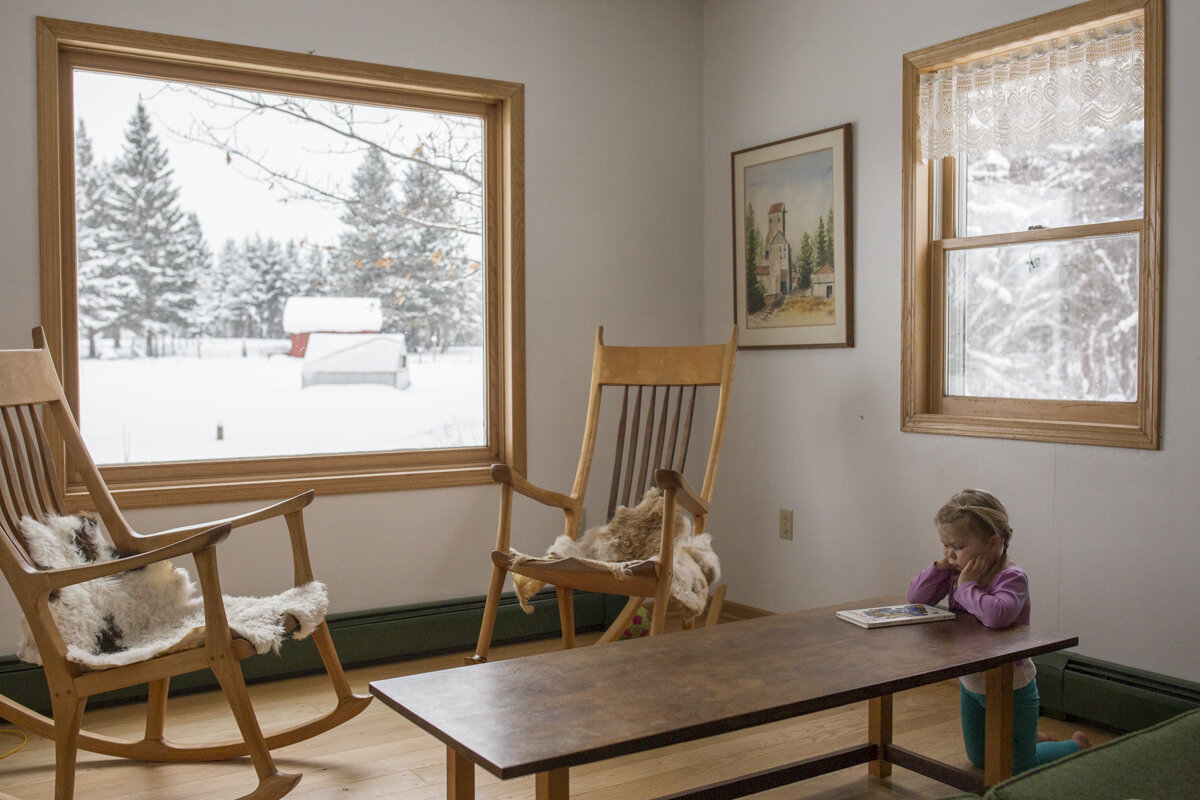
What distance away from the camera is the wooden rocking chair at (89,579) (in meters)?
1.95

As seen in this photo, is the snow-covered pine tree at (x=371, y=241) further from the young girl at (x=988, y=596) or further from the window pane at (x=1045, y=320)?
the young girl at (x=988, y=596)

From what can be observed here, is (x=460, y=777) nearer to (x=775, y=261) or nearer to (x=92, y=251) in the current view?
(x=92, y=251)

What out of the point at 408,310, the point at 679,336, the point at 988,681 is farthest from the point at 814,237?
the point at 988,681

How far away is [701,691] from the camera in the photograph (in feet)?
5.52

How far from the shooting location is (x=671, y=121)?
386 centimetres

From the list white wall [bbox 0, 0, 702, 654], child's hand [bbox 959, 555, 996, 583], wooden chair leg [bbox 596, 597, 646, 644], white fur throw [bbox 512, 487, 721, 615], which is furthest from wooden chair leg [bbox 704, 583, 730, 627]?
child's hand [bbox 959, 555, 996, 583]

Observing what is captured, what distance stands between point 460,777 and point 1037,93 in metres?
2.32

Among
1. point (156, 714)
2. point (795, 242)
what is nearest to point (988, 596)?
point (795, 242)

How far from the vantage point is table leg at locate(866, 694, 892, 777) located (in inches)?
90.6

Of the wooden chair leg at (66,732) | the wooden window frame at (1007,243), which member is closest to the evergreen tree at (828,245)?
the wooden window frame at (1007,243)

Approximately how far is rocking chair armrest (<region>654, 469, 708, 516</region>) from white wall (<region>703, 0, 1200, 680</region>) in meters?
A: 0.68

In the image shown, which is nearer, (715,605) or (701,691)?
(701,691)

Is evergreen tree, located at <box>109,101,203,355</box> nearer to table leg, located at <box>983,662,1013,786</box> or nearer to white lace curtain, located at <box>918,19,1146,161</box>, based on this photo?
white lace curtain, located at <box>918,19,1146,161</box>

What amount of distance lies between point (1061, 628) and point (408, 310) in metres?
2.25
